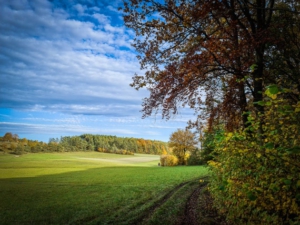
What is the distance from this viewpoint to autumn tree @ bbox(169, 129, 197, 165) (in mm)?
63188

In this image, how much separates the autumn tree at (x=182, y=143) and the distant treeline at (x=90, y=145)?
135 feet

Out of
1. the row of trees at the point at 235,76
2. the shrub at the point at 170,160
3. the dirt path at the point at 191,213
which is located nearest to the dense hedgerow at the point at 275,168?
the row of trees at the point at 235,76

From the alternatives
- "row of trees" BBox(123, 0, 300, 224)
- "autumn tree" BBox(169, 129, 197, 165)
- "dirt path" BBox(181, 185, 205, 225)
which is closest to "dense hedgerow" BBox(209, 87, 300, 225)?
"row of trees" BBox(123, 0, 300, 224)

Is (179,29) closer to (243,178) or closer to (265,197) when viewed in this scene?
(243,178)

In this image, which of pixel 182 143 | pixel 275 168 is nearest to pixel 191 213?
pixel 275 168

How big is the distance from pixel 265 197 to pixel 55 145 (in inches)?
3638

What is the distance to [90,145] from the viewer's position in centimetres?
11388

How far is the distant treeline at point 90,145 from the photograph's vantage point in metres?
58.5

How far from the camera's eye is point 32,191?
22.1 m

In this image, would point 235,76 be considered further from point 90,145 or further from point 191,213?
point 90,145

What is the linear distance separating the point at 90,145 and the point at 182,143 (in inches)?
2633

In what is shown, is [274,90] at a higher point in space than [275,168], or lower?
higher

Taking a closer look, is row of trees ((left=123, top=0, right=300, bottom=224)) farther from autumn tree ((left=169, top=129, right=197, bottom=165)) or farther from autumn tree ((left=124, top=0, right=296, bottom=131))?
autumn tree ((left=169, top=129, right=197, bottom=165))

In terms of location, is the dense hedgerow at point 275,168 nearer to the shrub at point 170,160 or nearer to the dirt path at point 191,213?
the dirt path at point 191,213
